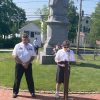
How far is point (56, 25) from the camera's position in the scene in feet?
72.3

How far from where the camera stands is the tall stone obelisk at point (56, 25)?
21.8 meters

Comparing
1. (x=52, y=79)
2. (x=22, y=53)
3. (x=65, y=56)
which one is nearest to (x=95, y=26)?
(x=52, y=79)

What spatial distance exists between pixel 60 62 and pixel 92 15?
77.7m

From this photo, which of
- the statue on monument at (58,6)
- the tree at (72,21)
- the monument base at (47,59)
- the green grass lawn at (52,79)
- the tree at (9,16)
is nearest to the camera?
the green grass lawn at (52,79)

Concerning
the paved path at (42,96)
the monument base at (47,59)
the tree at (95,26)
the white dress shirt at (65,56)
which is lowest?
the tree at (95,26)

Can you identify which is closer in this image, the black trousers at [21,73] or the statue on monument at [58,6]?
the black trousers at [21,73]

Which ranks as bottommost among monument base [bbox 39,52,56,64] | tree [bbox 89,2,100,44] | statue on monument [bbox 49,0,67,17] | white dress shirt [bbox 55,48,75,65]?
tree [bbox 89,2,100,44]

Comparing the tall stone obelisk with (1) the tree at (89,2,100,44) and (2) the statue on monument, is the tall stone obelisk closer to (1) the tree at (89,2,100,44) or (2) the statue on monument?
(2) the statue on monument

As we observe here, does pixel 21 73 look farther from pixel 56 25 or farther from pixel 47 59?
pixel 56 25

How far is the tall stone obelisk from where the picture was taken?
21812 millimetres

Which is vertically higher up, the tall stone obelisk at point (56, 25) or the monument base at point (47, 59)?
the tall stone obelisk at point (56, 25)

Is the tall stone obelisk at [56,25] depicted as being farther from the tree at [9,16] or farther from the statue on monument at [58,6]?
the tree at [9,16]

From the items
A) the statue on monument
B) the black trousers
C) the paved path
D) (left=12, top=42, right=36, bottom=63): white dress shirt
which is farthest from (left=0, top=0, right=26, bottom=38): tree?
(left=12, top=42, right=36, bottom=63): white dress shirt

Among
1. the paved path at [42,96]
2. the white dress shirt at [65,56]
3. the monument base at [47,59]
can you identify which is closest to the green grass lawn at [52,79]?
the paved path at [42,96]
